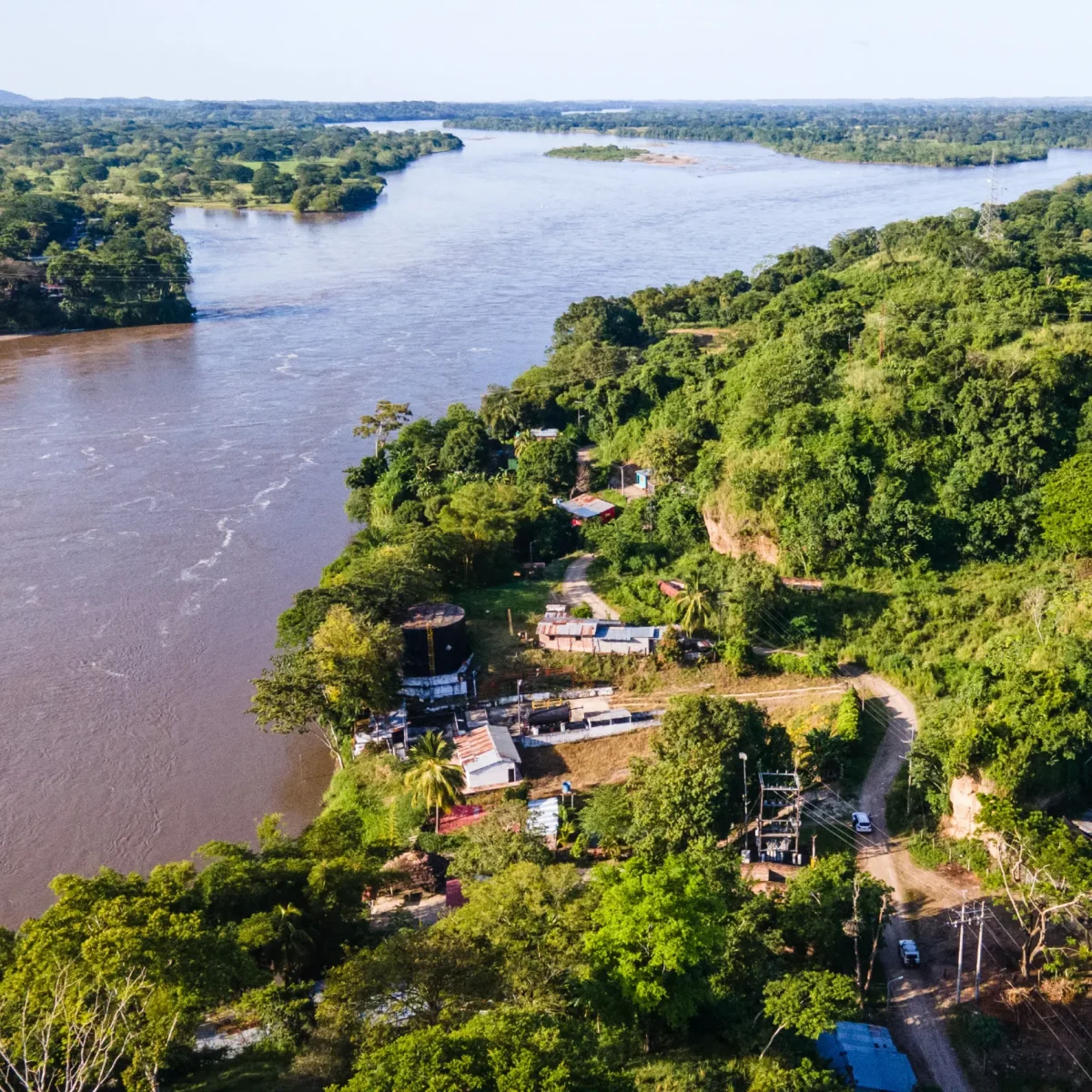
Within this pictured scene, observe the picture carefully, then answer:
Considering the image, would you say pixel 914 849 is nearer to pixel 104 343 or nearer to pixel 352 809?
pixel 352 809

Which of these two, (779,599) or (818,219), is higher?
(818,219)

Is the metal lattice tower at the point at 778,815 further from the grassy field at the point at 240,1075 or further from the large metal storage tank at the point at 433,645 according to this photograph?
the grassy field at the point at 240,1075

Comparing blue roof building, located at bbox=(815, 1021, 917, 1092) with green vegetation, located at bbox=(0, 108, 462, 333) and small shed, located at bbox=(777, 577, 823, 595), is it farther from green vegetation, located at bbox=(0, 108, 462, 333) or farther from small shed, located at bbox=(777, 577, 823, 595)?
green vegetation, located at bbox=(0, 108, 462, 333)

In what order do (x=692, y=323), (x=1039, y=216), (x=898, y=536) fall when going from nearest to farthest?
1. (x=898, y=536)
2. (x=692, y=323)
3. (x=1039, y=216)

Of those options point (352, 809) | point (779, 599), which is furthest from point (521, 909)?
point (779, 599)

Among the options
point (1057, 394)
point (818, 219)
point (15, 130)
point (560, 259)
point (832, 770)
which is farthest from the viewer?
point (15, 130)

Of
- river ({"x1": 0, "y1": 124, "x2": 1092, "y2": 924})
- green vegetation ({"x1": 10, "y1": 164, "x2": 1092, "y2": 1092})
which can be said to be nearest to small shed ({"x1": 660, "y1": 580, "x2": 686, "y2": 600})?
green vegetation ({"x1": 10, "y1": 164, "x2": 1092, "y2": 1092})

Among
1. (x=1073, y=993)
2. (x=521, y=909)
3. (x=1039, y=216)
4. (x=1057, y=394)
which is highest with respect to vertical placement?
(x=1039, y=216)
